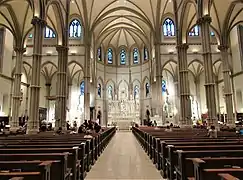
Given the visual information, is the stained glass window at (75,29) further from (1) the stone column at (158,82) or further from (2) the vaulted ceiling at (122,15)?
(1) the stone column at (158,82)

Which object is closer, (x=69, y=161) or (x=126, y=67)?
(x=69, y=161)

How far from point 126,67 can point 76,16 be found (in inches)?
681

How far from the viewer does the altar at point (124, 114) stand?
108ft

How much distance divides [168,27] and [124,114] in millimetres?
15087

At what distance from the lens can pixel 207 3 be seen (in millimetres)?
13906

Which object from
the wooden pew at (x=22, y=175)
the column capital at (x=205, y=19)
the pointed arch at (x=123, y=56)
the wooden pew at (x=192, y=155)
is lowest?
the wooden pew at (x=192, y=155)

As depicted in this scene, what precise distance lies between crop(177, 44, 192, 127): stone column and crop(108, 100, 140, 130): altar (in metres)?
14.6

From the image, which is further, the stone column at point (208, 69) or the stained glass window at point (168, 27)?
the stained glass window at point (168, 27)

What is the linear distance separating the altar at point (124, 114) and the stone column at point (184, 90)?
14610mm

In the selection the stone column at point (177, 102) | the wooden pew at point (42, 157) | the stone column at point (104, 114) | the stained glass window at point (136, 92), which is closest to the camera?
the wooden pew at point (42, 157)

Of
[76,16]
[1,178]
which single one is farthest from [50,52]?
[1,178]

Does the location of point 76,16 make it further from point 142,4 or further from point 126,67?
point 126,67

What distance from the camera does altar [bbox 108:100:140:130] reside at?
1296 inches

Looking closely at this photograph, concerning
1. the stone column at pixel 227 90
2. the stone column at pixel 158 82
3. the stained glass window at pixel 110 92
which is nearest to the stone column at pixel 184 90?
the stone column at pixel 227 90
